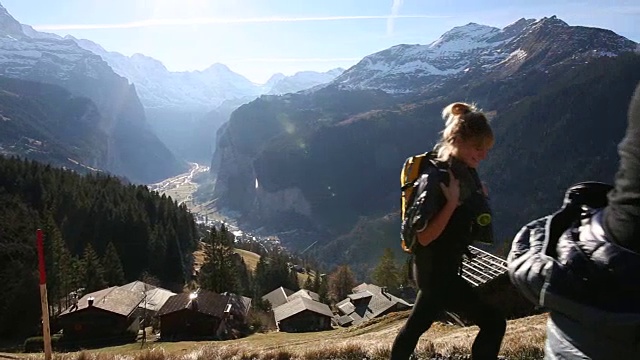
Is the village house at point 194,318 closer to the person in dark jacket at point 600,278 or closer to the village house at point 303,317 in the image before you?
the village house at point 303,317

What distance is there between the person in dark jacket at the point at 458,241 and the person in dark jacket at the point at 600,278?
197 cm

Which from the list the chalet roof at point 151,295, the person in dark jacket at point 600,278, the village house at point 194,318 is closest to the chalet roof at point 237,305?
the village house at point 194,318

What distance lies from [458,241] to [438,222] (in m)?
0.42

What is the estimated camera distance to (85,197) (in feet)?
302

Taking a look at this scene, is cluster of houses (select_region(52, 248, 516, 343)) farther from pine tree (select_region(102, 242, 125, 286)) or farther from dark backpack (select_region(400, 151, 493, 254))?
dark backpack (select_region(400, 151, 493, 254))

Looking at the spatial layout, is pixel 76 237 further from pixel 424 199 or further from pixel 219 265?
pixel 424 199

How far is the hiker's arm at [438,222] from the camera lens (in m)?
4.09

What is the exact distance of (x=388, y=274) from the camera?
9012 centimetres

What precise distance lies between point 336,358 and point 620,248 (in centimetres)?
658

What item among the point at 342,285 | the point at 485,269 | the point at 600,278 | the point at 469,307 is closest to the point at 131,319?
the point at 342,285

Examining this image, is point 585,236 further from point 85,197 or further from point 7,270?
point 85,197

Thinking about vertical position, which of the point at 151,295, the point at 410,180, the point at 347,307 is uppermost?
the point at 410,180

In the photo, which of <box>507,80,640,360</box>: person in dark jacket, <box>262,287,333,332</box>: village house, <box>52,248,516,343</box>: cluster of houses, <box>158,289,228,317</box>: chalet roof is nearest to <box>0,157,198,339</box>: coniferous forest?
<box>52,248,516,343</box>: cluster of houses

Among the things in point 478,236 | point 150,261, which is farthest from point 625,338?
point 150,261
